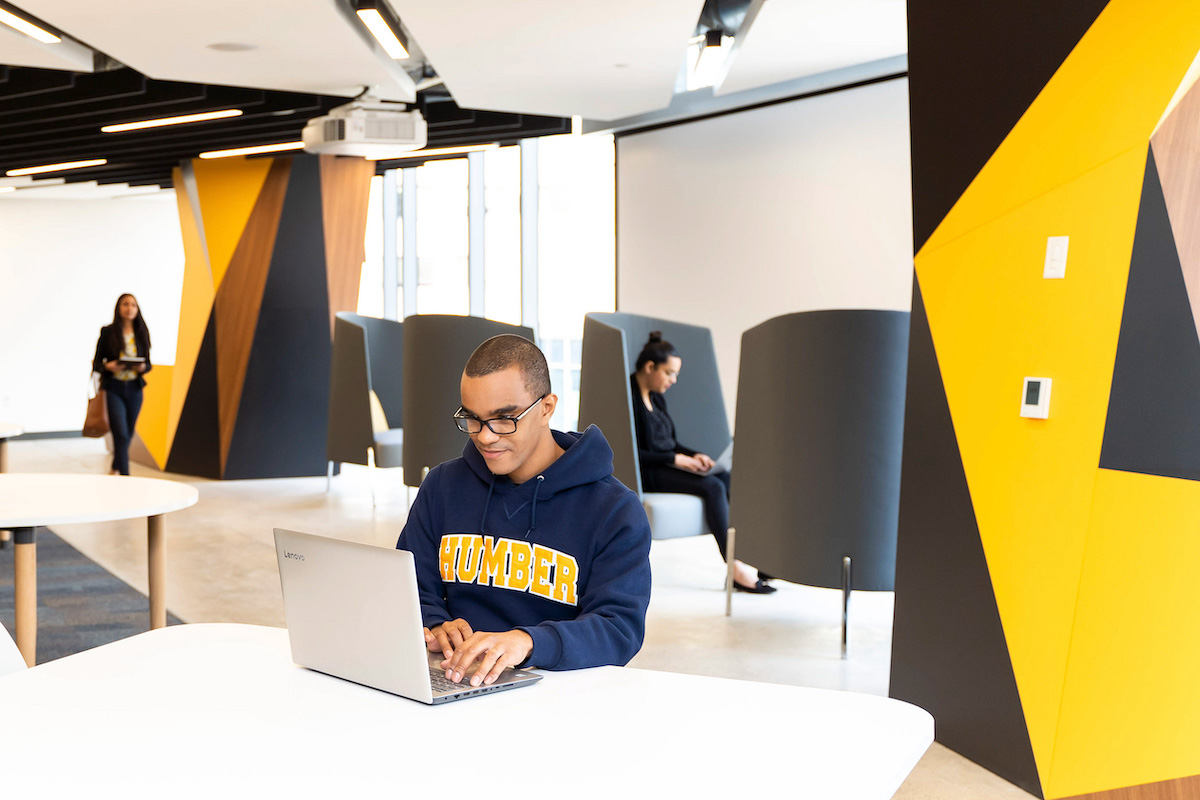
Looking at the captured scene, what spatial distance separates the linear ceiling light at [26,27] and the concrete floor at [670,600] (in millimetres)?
2745

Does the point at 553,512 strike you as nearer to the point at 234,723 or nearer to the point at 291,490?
the point at 234,723

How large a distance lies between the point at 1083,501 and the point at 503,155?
7.93 meters

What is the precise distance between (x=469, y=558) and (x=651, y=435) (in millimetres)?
2894

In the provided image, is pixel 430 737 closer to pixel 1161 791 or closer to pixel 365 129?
pixel 1161 791

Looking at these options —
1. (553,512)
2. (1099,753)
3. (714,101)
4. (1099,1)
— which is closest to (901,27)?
(714,101)

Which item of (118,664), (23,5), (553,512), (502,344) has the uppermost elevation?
(23,5)

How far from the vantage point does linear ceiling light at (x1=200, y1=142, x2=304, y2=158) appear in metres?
8.10

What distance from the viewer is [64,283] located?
12430mm

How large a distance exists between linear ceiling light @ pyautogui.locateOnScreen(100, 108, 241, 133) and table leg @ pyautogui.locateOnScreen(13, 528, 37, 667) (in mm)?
4682

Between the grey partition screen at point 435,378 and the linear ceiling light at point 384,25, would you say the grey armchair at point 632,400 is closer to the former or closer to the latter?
the grey partition screen at point 435,378

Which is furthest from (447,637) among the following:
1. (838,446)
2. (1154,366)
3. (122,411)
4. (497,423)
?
(122,411)

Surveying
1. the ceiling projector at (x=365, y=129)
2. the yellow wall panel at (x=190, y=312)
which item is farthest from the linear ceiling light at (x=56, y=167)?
the ceiling projector at (x=365, y=129)

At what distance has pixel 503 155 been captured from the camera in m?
9.74

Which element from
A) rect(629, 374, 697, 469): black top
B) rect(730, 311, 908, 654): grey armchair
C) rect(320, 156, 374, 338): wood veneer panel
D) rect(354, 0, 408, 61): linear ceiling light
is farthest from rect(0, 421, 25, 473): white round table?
rect(730, 311, 908, 654): grey armchair
